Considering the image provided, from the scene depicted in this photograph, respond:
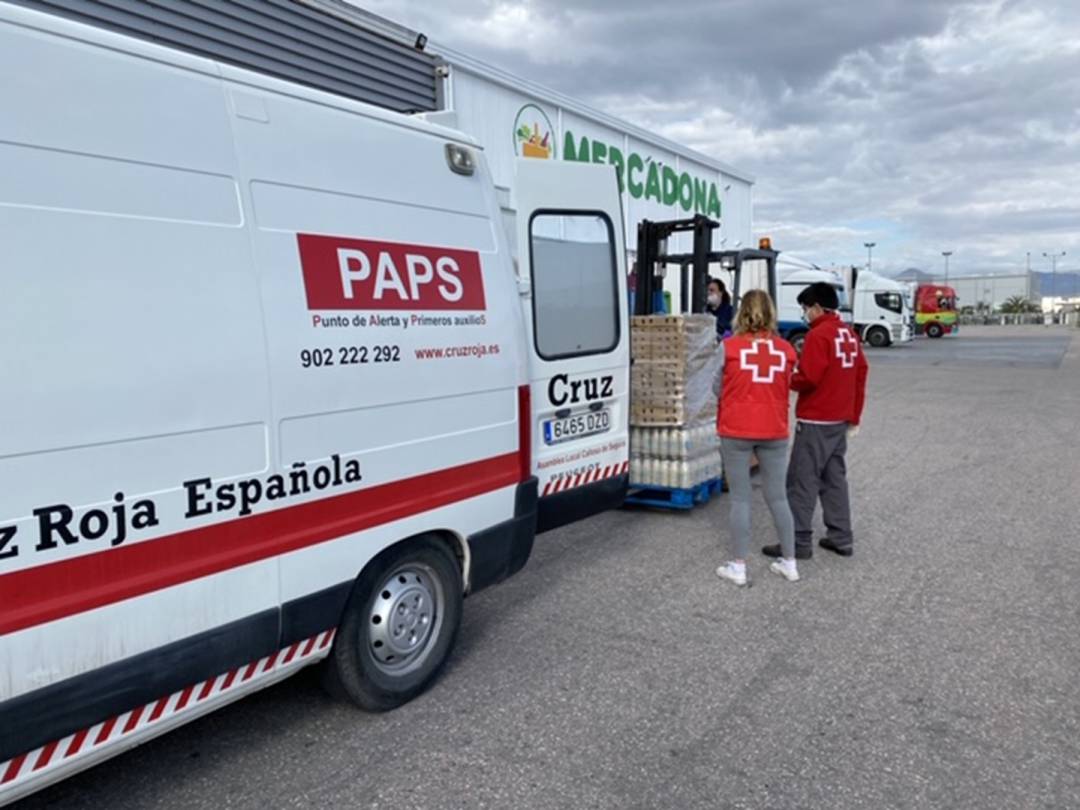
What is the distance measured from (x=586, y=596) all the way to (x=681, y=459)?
6.03 feet

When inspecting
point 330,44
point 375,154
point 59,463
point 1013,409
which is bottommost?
point 1013,409

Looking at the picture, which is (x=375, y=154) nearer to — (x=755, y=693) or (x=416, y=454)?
(x=416, y=454)

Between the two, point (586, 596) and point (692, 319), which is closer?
point (586, 596)

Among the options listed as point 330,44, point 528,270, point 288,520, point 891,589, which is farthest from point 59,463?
point 330,44

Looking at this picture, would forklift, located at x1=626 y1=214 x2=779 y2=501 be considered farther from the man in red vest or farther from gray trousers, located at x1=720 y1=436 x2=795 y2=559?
gray trousers, located at x1=720 y1=436 x2=795 y2=559

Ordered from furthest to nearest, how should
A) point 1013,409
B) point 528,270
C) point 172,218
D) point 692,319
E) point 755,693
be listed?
point 1013,409 → point 692,319 → point 528,270 → point 755,693 → point 172,218

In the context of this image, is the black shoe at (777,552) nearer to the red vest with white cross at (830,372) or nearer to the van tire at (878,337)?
the red vest with white cross at (830,372)

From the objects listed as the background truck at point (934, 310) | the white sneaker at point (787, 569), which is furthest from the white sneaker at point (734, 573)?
the background truck at point (934, 310)

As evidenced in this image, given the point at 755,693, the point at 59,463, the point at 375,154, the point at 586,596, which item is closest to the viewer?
the point at 59,463

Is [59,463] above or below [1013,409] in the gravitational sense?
above

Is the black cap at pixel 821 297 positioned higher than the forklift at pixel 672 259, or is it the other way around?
the forklift at pixel 672 259

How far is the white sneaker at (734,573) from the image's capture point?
4.98 meters

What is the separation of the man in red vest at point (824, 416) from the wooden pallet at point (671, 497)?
0.98 m

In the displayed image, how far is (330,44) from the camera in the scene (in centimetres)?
646
